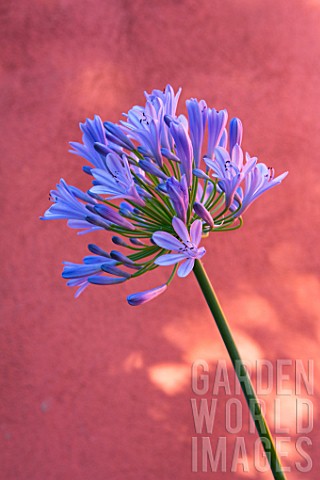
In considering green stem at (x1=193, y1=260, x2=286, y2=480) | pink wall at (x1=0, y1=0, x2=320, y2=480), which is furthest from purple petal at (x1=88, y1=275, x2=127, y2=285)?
pink wall at (x1=0, y1=0, x2=320, y2=480)

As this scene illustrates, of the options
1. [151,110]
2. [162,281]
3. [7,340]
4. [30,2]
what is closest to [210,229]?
[151,110]

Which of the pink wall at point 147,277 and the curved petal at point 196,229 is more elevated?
the pink wall at point 147,277

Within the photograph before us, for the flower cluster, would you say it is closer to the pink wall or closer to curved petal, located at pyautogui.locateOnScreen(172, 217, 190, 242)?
curved petal, located at pyautogui.locateOnScreen(172, 217, 190, 242)

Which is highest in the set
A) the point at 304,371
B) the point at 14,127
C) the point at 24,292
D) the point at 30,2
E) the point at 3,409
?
the point at 30,2

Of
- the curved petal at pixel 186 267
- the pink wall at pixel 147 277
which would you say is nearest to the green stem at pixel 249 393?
the curved petal at pixel 186 267

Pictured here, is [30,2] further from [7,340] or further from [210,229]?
[210,229]

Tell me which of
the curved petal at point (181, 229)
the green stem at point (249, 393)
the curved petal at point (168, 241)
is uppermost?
the curved petal at point (181, 229)

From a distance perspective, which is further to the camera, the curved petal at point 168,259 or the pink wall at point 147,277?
the pink wall at point 147,277

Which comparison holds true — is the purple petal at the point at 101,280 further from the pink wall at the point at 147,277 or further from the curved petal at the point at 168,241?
the pink wall at the point at 147,277
